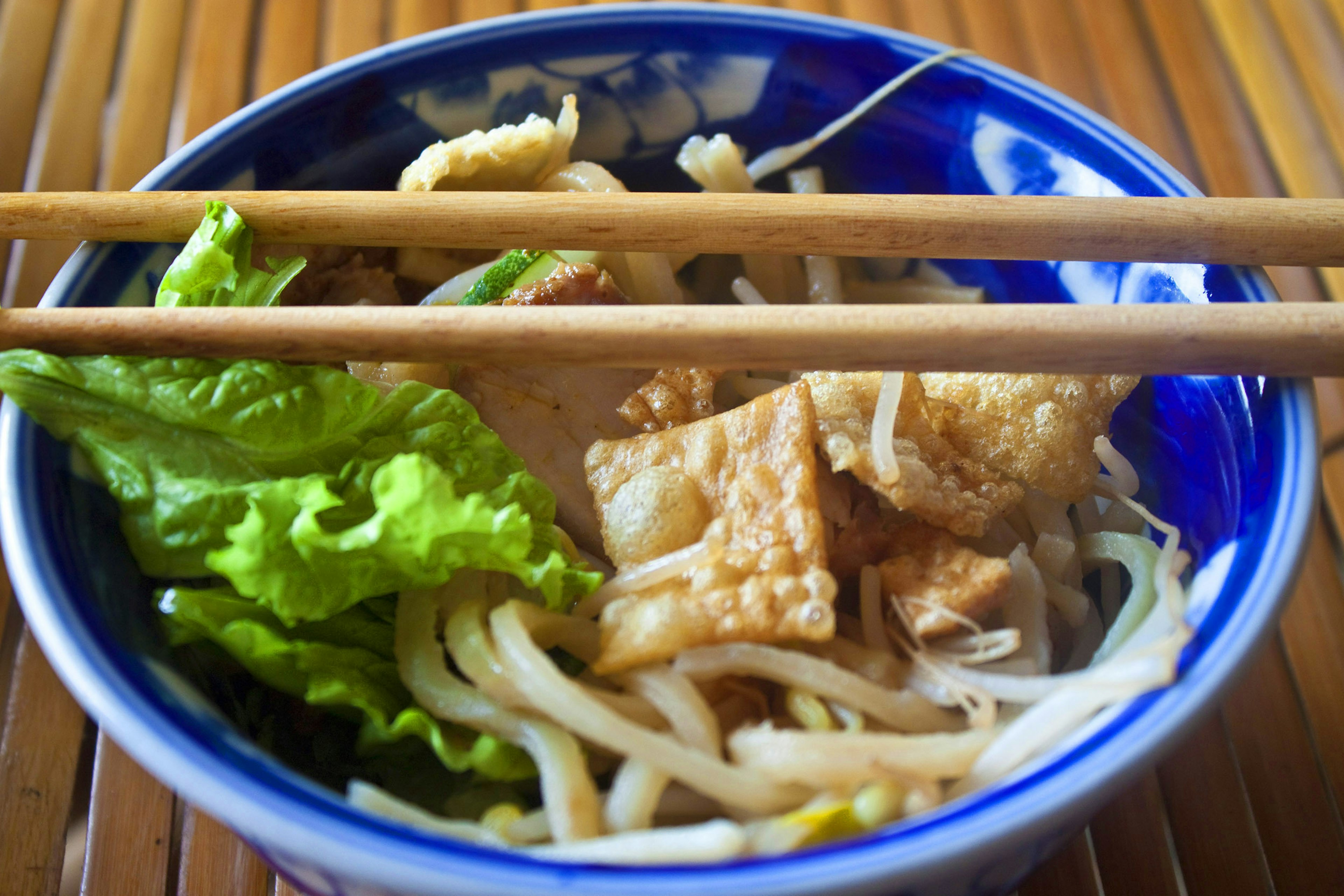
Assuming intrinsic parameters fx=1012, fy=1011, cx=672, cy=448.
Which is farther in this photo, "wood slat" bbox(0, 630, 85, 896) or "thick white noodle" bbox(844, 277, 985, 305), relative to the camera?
"thick white noodle" bbox(844, 277, 985, 305)

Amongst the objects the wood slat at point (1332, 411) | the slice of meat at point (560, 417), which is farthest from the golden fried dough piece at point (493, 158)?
the wood slat at point (1332, 411)

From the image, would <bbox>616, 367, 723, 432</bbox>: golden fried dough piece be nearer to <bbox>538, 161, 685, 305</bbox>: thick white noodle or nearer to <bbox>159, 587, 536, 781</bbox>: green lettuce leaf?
<bbox>538, 161, 685, 305</bbox>: thick white noodle

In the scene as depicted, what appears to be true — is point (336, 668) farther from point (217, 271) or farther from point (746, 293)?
point (746, 293)

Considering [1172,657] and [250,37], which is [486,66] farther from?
[1172,657]

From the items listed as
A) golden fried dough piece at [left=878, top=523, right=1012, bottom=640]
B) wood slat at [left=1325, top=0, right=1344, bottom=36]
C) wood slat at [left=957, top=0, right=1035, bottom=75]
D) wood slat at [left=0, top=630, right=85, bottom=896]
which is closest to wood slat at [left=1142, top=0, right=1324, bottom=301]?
wood slat at [left=1325, top=0, right=1344, bottom=36]

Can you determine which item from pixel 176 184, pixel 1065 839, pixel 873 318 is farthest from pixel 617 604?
pixel 176 184

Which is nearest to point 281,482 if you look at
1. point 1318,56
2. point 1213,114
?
Answer: point 1213,114
